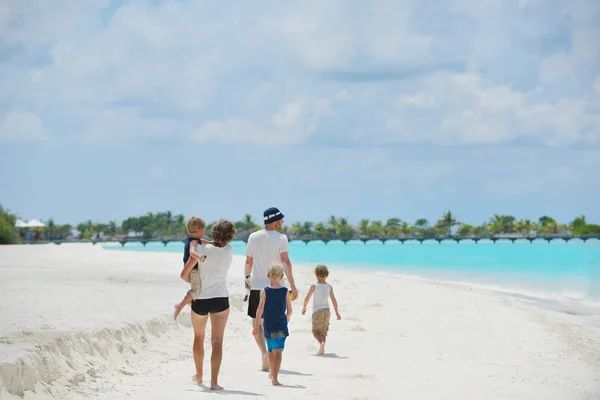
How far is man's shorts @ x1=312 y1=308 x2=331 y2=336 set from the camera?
9.15m

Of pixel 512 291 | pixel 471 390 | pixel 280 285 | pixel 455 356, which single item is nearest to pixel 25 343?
pixel 280 285

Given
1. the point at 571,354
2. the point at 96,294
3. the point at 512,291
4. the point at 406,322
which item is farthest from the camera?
the point at 512,291

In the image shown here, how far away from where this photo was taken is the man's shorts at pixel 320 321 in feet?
30.0

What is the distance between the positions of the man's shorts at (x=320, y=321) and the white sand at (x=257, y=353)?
0.40 m

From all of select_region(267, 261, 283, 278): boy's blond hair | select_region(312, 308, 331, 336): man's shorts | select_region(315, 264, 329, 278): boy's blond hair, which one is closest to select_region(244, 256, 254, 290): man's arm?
select_region(267, 261, 283, 278): boy's blond hair

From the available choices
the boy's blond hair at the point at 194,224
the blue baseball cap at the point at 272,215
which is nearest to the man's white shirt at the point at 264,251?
the blue baseball cap at the point at 272,215

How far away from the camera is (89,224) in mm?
180250

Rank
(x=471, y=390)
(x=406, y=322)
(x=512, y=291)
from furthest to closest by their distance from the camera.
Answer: (x=512, y=291), (x=406, y=322), (x=471, y=390)

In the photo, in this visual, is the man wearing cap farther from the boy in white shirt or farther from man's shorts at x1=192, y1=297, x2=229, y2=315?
the boy in white shirt

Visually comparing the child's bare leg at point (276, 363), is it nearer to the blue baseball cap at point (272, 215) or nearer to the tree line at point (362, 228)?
the blue baseball cap at point (272, 215)

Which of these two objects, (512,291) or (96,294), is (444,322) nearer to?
(96,294)

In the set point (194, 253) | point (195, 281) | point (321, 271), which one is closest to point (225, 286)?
point (195, 281)

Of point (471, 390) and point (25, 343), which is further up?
point (25, 343)

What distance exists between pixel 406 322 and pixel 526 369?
→ 4626 mm
